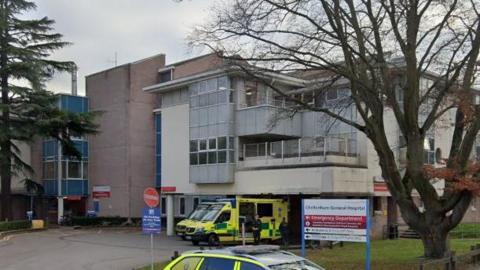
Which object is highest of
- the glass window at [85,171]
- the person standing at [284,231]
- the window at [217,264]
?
the glass window at [85,171]

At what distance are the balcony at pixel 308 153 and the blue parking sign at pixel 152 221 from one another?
16528 millimetres

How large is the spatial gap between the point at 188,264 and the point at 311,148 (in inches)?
990

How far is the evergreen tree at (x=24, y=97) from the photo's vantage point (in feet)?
147

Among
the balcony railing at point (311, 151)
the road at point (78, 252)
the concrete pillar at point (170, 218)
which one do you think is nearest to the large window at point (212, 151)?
the balcony railing at point (311, 151)

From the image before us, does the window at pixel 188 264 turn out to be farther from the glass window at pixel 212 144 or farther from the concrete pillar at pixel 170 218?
the concrete pillar at pixel 170 218

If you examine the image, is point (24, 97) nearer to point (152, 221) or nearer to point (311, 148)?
point (311, 148)

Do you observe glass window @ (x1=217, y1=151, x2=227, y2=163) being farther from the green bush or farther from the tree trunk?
the tree trunk

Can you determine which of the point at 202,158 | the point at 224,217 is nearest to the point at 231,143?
the point at 202,158

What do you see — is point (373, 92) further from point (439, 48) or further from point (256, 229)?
point (256, 229)

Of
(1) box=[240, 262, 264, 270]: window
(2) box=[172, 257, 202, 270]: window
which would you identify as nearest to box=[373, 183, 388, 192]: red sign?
(2) box=[172, 257, 202, 270]: window

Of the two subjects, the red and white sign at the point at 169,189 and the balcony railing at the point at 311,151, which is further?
the red and white sign at the point at 169,189

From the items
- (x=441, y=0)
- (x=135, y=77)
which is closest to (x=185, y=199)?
(x=135, y=77)

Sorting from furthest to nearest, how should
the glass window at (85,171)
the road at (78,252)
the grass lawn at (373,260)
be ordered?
the glass window at (85,171), the road at (78,252), the grass lawn at (373,260)

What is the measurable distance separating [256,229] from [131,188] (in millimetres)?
24207
